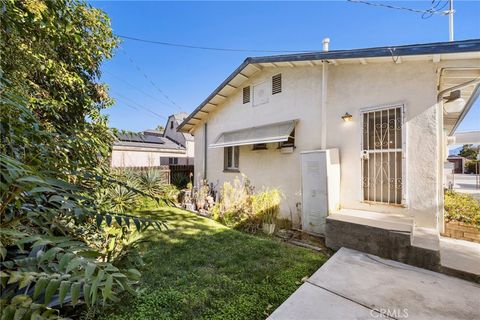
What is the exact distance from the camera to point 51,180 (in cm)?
181

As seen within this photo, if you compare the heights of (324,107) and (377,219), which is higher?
(324,107)

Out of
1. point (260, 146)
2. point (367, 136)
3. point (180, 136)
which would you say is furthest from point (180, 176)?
point (180, 136)

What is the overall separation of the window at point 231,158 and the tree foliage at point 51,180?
642 centimetres

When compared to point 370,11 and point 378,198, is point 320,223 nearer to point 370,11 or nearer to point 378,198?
point 378,198

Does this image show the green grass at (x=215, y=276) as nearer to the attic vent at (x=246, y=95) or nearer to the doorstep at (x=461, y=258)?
the doorstep at (x=461, y=258)

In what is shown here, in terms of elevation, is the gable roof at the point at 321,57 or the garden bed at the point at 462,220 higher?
the gable roof at the point at 321,57

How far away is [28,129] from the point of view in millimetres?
2199

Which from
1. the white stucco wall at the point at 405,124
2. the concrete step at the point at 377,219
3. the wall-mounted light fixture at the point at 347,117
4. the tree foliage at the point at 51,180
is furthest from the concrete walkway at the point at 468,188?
the tree foliage at the point at 51,180

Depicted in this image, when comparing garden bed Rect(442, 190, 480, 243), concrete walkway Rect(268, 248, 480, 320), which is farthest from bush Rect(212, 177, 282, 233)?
garden bed Rect(442, 190, 480, 243)

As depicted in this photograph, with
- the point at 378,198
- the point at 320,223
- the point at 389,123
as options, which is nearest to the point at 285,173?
the point at 320,223

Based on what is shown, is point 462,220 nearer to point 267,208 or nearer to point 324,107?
point 324,107

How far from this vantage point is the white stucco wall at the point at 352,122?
586cm

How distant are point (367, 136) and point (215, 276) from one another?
20.0 feet

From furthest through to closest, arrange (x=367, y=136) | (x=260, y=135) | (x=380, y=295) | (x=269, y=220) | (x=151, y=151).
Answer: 1. (x=151, y=151)
2. (x=260, y=135)
3. (x=269, y=220)
4. (x=367, y=136)
5. (x=380, y=295)
